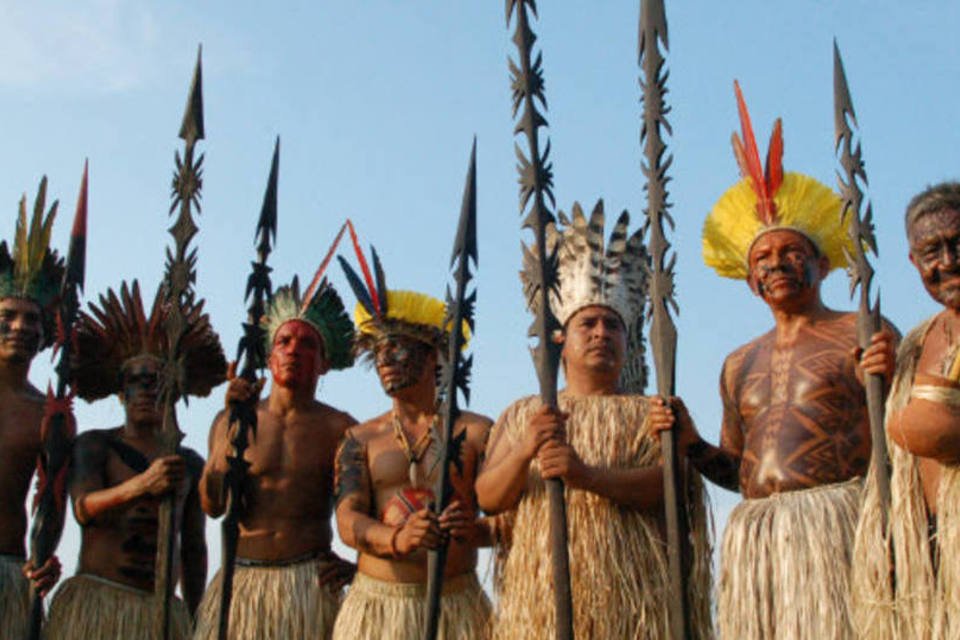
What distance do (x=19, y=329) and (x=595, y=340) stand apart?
303 cm

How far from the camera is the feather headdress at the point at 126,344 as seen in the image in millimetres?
6480

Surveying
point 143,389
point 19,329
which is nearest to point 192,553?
point 143,389

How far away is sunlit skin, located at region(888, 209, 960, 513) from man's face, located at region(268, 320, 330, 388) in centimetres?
309

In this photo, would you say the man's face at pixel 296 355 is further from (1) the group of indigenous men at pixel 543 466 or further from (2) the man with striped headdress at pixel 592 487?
(2) the man with striped headdress at pixel 592 487

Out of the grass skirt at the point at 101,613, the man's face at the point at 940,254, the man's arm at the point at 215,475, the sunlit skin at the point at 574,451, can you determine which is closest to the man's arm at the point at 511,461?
the sunlit skin at the point at 574,451

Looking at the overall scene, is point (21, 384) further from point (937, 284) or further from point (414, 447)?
point (937, 284)

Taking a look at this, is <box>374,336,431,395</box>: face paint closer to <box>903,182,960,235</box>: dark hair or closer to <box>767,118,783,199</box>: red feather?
<box>767,118,783,199</box>: red feather

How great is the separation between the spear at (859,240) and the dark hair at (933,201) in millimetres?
471

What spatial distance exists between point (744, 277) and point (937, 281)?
1446 mm

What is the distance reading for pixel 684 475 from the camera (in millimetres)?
4840

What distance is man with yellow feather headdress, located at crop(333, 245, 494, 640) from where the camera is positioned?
507 centimetres

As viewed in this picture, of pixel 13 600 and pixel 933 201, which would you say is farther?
pixel 13 600

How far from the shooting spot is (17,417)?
6270 mm

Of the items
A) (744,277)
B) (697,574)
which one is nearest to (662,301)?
(744,277)
